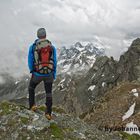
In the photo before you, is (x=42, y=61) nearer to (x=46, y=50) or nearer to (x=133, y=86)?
(x=46, y=50)

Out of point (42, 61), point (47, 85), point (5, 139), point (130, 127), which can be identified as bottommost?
point (130, 127)

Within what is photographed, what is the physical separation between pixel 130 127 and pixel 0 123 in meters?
45.6

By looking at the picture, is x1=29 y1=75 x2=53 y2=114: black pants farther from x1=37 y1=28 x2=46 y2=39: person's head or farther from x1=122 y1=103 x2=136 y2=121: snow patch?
x1=122 y1=103 x2=136 y2=121: snow patch

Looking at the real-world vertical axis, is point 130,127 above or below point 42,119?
below

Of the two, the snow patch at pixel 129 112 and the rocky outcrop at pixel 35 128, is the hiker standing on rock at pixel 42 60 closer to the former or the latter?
the rocky outcrop at pixel 35 128

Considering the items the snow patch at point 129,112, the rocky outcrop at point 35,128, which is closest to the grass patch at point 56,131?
the rocky outcrop at point 35,128

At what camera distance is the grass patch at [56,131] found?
19231 mm

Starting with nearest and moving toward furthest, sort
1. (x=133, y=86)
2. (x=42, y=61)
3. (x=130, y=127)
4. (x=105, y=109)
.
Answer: (x=42, y=61) < (x=130, y=127) < (x=105, y=109) < (x=133, y=86)

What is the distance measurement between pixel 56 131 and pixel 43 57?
4090mm

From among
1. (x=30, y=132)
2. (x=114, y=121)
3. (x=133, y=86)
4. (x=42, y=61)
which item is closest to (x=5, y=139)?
(x=30, y=132)

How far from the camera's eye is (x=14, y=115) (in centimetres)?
2075

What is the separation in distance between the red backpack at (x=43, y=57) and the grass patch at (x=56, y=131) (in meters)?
3.01

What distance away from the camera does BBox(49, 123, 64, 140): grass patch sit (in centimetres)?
1923

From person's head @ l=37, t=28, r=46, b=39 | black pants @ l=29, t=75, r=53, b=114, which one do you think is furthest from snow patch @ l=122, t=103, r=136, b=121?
person's head @ l=37, t=28, r=46, b=39
